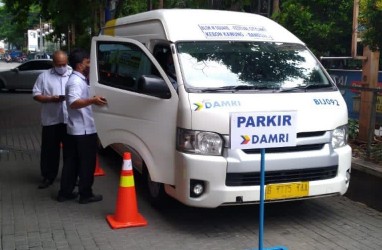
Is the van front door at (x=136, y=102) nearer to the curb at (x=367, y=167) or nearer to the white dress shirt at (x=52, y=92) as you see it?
the white dress shirt at (x=52, y=92)

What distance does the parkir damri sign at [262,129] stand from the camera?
3.86 meters

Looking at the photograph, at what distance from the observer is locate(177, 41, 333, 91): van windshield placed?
512 centimetres

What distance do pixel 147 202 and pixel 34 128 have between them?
21.8 ft

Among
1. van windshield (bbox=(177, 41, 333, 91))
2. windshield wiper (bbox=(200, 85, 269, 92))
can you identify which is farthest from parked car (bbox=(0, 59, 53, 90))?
windshield wiper (bbox=(200, 85, 269, 92))

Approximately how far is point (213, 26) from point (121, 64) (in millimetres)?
1451

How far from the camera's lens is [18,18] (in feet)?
73.2

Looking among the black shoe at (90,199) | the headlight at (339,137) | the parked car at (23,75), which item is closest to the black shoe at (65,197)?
the black shoe at (90,199)

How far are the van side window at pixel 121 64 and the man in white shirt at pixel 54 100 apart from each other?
588mm

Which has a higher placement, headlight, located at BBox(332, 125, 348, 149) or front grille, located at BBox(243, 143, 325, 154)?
headlight, located at BBox(332, 125, 348, 149)

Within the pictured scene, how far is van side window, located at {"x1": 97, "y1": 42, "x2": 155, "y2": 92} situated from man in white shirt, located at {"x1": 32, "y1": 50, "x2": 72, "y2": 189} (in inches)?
23.1

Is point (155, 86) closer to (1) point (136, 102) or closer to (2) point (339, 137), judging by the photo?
(1) point (136, 102)

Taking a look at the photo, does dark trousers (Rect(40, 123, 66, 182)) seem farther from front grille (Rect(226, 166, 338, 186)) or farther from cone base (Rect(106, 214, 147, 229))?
front grille (Rect(226, 166, 338, 186))

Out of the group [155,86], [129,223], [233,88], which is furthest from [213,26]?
[129,223]

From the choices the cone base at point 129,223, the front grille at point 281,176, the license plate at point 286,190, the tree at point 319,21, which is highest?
the tree at point 319,21
